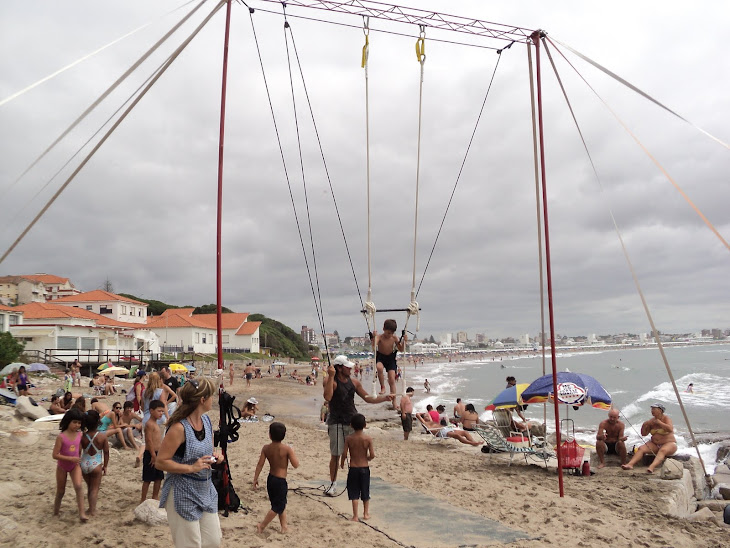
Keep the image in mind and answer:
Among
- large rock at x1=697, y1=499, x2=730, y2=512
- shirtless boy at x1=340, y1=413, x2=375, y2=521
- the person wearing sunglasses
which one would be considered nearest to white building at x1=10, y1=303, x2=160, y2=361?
shirtless boy at x1=340, y1=413, x2=375, y2=521

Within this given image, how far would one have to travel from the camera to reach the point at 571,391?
10656mm

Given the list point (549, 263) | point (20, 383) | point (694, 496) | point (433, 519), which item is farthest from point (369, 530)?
point (20, 383)

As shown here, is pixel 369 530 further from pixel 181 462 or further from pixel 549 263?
pixel 549 263

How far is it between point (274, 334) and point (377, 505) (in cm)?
8439

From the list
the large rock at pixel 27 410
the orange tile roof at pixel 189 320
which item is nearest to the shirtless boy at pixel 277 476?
the large rock at pixel 27 410

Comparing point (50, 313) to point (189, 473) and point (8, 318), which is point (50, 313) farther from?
point (189, 473)

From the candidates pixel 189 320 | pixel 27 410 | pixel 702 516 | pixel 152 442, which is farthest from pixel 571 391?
pixel 189 320

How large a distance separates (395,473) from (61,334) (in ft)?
116

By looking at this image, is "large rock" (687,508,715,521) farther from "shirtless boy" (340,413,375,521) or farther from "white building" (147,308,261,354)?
"white building" (147,308,261,354)

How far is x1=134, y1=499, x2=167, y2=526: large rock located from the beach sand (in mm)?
84

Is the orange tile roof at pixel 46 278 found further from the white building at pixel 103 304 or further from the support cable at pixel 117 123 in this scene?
the support cable at pixel 117 123

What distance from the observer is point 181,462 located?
3934 millimetres

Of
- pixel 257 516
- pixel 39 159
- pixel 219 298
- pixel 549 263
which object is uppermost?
pixel 39 159

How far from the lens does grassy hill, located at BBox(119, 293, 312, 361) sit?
80.3 metres
